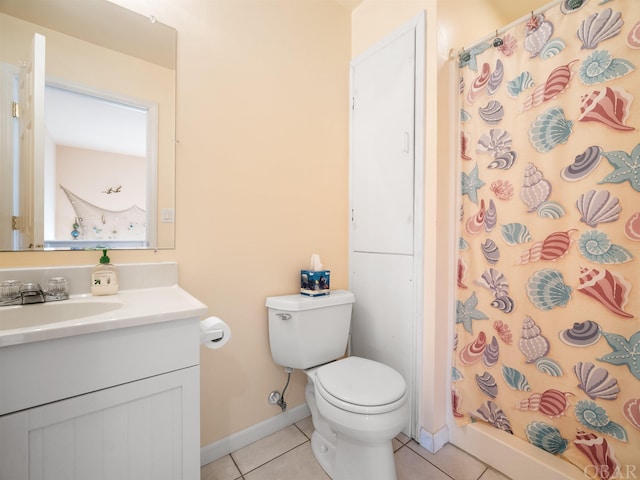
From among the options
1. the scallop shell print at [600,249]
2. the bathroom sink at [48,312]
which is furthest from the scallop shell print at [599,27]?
the bathroom sink at [48,312]

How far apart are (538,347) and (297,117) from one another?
159 cm

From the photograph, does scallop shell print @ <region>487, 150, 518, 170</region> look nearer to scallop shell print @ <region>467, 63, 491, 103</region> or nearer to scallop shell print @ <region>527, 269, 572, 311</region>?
scallop shell print @ <region>467, 63, 491, 103</region>

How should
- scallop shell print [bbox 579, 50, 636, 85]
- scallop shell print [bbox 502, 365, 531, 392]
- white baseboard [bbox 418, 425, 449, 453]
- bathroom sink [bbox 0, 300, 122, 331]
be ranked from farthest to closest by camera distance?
white baseboard [bbox 418, 425, 449, 453] < scallop shell print [bbox 502, 365, 531, 392] < scallop shell print [bbox 579, 50, 636, 85] < bathroom sink [bbox 0, 300, 122, 331]

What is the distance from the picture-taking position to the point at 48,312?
0.94 m

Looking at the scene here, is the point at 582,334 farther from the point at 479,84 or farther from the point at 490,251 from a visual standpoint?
the point at 479,84

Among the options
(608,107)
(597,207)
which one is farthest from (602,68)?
(597,207)

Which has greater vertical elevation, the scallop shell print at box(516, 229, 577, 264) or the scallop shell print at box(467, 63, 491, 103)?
the scallop shell print at box(467, 63, 491, 103)

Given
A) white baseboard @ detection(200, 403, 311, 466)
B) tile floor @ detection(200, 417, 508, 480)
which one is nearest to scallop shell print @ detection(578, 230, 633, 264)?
tile floor @ detection(200, 417, 508, 480)

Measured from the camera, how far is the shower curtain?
3.19ft

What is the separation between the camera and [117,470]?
0.77 m

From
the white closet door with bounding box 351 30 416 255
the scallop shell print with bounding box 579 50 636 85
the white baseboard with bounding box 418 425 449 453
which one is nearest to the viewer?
the scallop shell print with bounding box 579 50 636 85

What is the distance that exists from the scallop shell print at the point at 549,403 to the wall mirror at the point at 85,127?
5.39 feet

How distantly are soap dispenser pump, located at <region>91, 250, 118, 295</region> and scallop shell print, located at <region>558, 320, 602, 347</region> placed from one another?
5.60 ft

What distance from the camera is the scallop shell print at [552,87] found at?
3.60 feet
